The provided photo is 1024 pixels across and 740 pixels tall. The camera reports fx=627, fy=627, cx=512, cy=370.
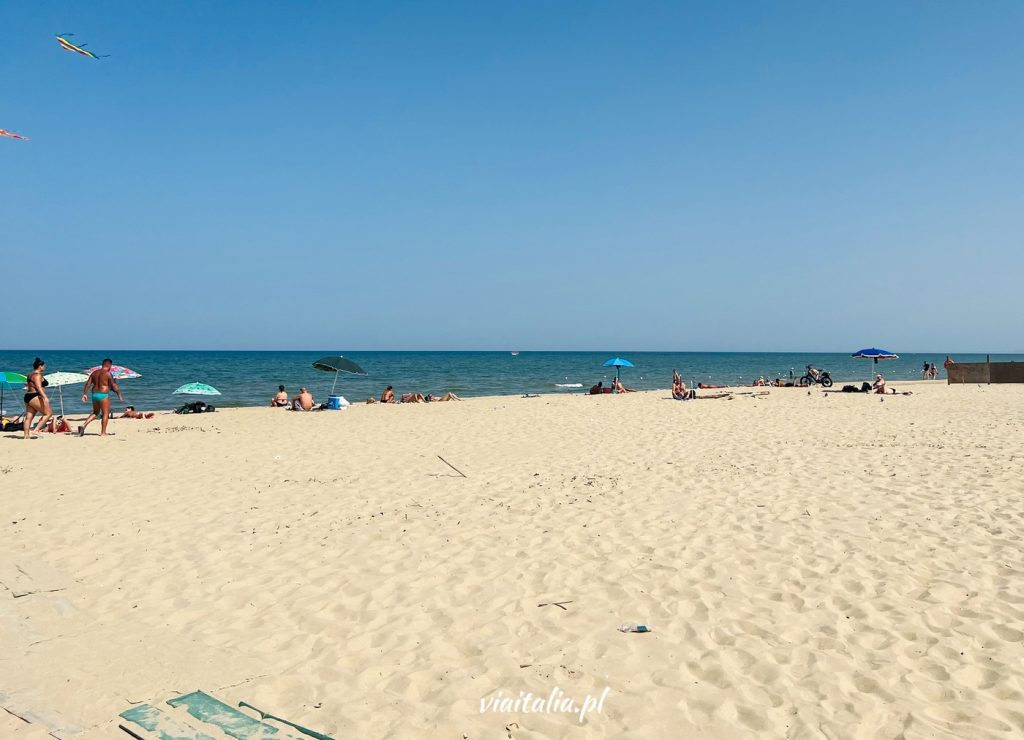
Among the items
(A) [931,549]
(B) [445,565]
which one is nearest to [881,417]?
(A) [931,549]

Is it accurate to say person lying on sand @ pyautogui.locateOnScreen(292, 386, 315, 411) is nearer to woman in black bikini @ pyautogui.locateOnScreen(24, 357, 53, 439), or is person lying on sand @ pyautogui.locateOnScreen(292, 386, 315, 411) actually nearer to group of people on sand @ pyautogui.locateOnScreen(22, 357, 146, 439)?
group of people on sand @ pyautogui.locateOnScreen(22, 357, 146, 439)

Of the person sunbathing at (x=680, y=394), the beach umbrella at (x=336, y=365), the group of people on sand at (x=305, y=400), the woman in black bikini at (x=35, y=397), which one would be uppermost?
the beach umbrella at (x=336, y=365)

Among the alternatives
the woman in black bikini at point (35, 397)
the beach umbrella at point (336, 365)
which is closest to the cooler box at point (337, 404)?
the beach umbrella at point (336, 365)

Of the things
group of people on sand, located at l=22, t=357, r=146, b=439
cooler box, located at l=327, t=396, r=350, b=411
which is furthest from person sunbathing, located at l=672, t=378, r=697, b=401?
group of people on sand, located at l=22, t=357, r=146, b=439

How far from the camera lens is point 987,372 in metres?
32.7

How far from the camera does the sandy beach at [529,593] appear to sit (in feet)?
11.8

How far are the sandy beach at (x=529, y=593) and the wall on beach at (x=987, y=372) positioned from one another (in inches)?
1062

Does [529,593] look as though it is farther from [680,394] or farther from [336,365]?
[680,394]

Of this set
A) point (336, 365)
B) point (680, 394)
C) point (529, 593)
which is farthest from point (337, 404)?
point (529, 593)

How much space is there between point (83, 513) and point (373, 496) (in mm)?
3463

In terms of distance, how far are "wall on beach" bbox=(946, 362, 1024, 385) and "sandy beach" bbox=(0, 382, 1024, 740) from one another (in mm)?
26965

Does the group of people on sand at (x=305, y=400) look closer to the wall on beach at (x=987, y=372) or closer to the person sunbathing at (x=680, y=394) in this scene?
the person sunbathing at (x=680, y=394)

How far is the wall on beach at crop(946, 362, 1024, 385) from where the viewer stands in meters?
32.4

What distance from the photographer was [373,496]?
8.50 meters
